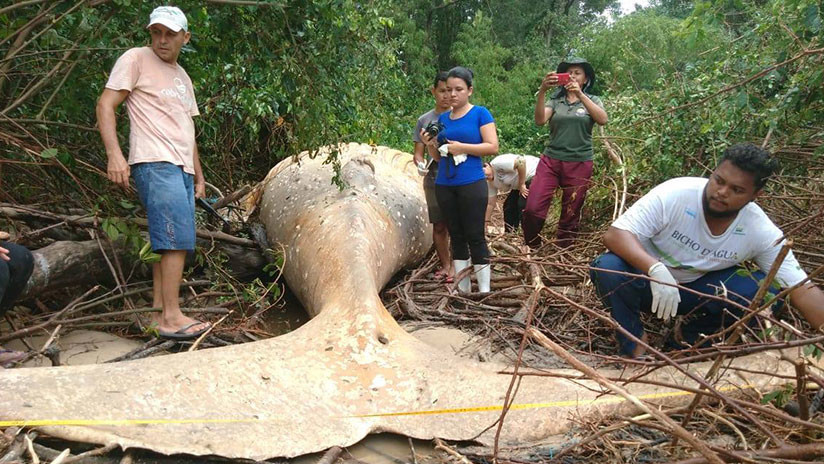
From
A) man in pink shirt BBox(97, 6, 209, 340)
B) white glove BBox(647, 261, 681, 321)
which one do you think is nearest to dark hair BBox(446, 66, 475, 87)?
man in pink shirt BBox(97, 6, 209, 340)

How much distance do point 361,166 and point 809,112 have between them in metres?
2.79

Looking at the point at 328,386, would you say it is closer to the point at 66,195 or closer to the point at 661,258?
the point at 661,258

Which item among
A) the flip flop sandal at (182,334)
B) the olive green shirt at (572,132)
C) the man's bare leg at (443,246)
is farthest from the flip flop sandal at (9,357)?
the olive green shirt at (572,132)

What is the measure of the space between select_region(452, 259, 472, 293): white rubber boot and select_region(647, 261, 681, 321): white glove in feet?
4.71

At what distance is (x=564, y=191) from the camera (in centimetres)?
484

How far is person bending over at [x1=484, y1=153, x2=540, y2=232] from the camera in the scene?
17.8ft

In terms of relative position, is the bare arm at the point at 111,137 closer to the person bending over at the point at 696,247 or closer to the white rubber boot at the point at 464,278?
the white rubber boot at the point at 464,278

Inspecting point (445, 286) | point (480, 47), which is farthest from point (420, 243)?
point (480, 47)

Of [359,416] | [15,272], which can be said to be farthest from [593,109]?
[15,272]

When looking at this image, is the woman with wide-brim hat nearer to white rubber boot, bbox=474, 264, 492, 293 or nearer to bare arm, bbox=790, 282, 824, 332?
white rubber boot, bbox=474, 264, 492, 293

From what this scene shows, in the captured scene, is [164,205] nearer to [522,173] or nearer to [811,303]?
[811,303]

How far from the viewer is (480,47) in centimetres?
1606

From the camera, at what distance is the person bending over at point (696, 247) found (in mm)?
2854

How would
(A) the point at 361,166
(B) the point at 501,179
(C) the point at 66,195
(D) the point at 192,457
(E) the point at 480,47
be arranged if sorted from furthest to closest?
(E) the point at 480,47 → (B) the point at 501,179 → (A) the point at 361,166 → (C) the point at 66,195 → (D) the point at 192,457
